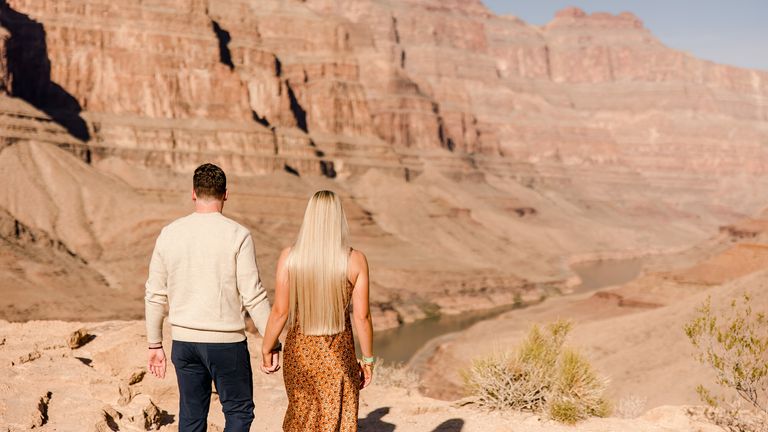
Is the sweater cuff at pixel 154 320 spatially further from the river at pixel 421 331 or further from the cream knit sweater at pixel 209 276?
the river at pixel 421 331

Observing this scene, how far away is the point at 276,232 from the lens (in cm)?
7112

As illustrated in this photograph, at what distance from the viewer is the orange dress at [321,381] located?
6.54 meters

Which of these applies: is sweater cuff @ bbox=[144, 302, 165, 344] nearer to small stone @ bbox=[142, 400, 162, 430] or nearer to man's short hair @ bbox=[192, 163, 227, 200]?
man's short hair @ bbox=[192, 163, 227, 200]

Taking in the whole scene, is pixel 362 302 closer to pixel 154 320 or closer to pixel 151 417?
pixel 154 320

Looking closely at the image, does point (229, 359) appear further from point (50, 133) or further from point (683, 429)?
point (50, 133)

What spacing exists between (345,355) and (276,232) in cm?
6521

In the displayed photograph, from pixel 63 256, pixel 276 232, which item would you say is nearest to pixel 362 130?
pixel 276 232

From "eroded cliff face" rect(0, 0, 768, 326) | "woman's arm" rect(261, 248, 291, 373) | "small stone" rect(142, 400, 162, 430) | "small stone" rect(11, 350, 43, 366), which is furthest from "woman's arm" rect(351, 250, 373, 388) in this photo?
"eroded cliff face" rect(0, 0, 768, 326)

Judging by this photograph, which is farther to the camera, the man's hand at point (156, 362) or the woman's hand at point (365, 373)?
the woman's hand at point (365, 373)

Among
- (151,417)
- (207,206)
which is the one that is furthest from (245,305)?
(151,417)

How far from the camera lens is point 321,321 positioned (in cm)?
641

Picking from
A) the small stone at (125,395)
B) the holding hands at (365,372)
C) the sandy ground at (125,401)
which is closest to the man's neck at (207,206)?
the holding hands at (365,372)

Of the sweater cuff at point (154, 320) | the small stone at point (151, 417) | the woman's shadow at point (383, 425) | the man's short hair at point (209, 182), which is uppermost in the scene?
the man's short hair at point (209, 182)

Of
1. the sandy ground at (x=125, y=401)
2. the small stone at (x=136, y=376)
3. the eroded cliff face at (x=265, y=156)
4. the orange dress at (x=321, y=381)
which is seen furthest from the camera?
the eroded cliff face at (x=265, y=156)
